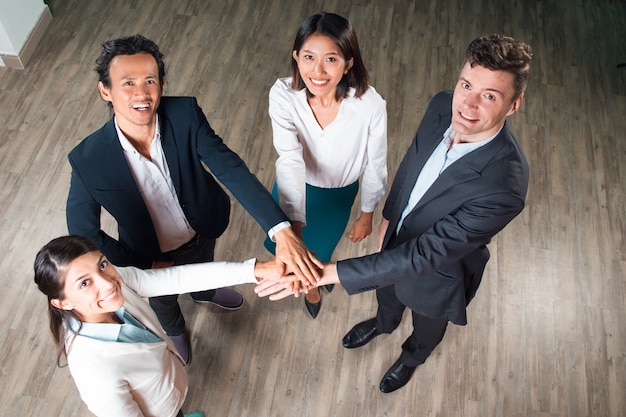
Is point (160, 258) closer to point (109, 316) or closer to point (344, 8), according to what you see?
point (109, 316)

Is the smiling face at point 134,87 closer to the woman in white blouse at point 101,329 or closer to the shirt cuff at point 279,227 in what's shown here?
the woman in white blouse at point 101,329

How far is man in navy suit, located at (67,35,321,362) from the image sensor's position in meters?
1.93

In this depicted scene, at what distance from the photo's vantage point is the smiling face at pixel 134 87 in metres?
1.90

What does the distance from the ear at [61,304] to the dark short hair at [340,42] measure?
1100 mm

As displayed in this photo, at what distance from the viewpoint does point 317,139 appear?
2.30 meters

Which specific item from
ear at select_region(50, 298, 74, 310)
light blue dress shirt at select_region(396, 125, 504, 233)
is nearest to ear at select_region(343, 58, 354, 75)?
light blue dress shirt at select_region(396, 125, 504, 233)

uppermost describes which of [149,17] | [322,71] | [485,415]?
[322,71]

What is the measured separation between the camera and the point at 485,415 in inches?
111

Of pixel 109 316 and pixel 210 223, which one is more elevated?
pixel 109 316

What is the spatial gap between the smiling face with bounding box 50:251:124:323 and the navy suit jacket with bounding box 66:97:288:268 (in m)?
0.36

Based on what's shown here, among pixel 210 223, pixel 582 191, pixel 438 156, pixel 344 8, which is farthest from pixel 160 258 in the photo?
pixel 344 8

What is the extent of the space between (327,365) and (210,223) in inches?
40.9

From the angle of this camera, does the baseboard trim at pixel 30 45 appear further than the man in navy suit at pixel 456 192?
Yes

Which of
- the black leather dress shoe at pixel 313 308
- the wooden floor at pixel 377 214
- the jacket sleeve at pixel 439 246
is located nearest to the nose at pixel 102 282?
the wooden floor at pixel 377 214
